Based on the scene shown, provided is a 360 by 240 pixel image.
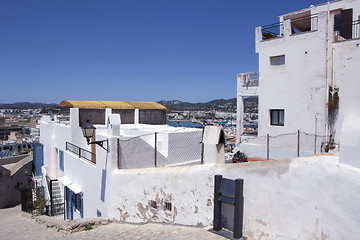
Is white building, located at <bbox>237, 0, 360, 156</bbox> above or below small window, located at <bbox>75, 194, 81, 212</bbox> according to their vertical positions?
above

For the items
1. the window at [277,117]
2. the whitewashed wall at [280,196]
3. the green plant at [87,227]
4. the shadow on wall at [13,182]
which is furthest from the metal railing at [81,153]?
the shadow on wall at [13,182]

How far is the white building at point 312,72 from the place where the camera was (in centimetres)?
1111

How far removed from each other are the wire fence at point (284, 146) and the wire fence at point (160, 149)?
9.70 feet

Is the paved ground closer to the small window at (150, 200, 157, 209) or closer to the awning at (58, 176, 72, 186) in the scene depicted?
the small window at (150, 200, 157, 209)

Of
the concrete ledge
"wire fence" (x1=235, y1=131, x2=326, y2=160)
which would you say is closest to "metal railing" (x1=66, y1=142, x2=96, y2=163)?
the concrete ledge

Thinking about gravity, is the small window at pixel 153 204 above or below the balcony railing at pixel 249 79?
below

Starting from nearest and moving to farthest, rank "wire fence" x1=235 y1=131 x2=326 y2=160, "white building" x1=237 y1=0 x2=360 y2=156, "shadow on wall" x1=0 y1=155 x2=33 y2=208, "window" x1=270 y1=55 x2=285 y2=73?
"white building" x1=237 y1=0 x2=360 y2=156 → "wire fence" x1=235 y1=131 x2=326 y2=160 → "window" x1=270 y1=55 x2=285 y2=73 → "shadow on wall" x1=0 y1=155 x2=33 y2=208

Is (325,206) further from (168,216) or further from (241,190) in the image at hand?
(168,216)

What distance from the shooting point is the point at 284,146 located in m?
12.6

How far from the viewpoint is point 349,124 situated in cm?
423

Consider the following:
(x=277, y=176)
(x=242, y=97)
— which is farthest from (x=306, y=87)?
(x=277, y=176)

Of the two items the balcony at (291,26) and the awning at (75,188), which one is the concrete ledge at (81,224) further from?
the balcony at (291,26)

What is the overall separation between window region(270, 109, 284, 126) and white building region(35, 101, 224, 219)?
3.70 metres

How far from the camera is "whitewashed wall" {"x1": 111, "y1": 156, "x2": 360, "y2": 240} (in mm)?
4203
